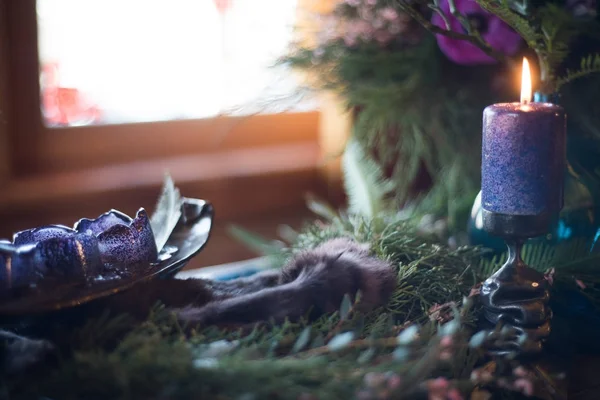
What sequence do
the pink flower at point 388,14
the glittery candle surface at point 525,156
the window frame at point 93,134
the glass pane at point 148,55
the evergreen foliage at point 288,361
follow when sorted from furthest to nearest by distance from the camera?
the glass pane at point 148,55 → the window frame at point 93,134 → the pink flower at point 388,14 → the glittery candle surface at point 525,156 → the evergreen foliage at point 288,361

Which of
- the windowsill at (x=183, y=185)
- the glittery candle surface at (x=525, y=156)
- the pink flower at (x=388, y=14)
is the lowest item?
the windowsill at (x=183, y=185)

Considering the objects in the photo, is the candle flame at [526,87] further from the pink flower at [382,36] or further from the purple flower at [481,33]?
the pink flower at [382,36]

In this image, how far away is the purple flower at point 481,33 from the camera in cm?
67

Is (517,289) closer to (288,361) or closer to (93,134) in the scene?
(288,361)

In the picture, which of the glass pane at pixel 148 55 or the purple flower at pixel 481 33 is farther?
the glass pane at pixel 148 55

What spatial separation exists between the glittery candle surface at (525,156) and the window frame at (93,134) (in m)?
0.49

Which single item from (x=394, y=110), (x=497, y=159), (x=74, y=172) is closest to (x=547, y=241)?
(x=497, y=159)

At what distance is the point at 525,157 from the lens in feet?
1.51

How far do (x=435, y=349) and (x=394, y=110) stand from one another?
20.5 inches

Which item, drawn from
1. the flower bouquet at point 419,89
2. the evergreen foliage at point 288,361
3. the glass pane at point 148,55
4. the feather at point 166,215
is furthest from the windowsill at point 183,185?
the evergreen foliage at point 288,361

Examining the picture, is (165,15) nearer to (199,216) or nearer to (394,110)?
(394,110)

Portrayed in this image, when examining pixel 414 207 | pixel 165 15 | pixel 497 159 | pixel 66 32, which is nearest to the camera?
pixel 497 159

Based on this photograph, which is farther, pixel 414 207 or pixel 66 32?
pixel 66 32

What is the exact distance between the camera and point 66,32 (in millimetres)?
1184
